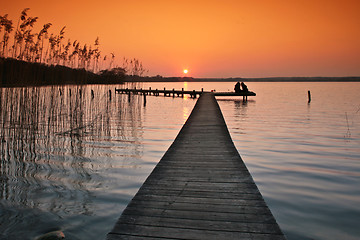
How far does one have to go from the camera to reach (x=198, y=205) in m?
3.18

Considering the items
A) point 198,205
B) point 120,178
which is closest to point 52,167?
point 120,178

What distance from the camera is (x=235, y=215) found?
2.92 metres

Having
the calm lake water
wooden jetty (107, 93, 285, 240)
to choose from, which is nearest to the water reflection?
the calm lake water

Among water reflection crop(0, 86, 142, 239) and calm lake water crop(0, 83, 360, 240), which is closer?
calm lake water crop(0, 83, 360, 240)

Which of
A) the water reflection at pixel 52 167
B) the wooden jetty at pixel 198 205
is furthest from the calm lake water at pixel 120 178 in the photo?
the wooden jetty at pixel 198 205

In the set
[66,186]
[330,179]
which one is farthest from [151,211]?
[330,179]

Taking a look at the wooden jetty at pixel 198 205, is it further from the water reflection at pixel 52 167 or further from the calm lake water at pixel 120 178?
the water reflection at pixel 52 167

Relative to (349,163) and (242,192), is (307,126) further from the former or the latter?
(242,192)

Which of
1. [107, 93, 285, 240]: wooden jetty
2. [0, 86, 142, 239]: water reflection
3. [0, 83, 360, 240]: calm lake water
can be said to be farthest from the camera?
[0, 86, 142, 239]: water reflection

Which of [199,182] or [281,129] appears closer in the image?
A: [199,182]

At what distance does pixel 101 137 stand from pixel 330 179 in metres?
7.21

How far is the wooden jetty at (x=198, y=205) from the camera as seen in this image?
102 inches

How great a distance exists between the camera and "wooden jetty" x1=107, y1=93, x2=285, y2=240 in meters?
2.60

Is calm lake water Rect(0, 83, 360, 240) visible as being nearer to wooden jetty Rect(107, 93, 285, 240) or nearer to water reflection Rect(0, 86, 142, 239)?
water reflection Rect(0, 86, 142, 239)
